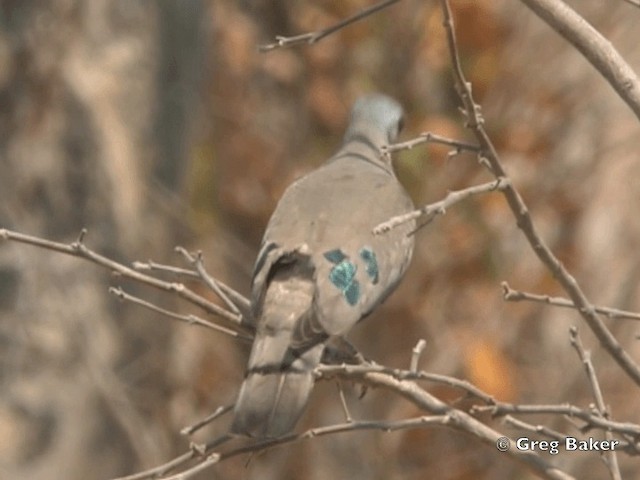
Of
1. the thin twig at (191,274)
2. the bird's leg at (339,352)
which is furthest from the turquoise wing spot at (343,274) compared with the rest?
the thin twig at (191,274)

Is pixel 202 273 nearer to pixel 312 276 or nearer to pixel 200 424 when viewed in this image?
pixel 200 424

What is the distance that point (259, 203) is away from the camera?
28.8 ft

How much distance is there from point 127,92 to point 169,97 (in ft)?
0.67

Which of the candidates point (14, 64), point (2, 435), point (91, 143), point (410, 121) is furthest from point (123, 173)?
point (410, 121)

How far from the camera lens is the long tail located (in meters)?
3.21

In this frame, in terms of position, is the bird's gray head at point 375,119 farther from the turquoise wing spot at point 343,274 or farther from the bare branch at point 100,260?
the bare branch at point 100,260

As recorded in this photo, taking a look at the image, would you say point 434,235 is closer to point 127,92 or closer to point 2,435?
point 127,92

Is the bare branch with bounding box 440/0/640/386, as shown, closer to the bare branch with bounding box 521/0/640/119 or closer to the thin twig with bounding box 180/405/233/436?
the bare branch with bounding box 521/0/640/119

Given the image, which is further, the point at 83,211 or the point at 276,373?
the point at 83,211

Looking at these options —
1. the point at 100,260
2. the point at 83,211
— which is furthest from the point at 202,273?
the point at 83,211

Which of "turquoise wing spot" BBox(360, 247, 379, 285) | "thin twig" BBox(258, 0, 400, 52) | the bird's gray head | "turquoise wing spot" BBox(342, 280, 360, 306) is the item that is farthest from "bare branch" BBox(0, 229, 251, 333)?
the bird's gray head

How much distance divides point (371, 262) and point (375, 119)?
107cm

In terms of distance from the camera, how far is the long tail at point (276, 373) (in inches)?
126

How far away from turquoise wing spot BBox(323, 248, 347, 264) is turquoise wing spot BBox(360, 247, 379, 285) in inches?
2.4
